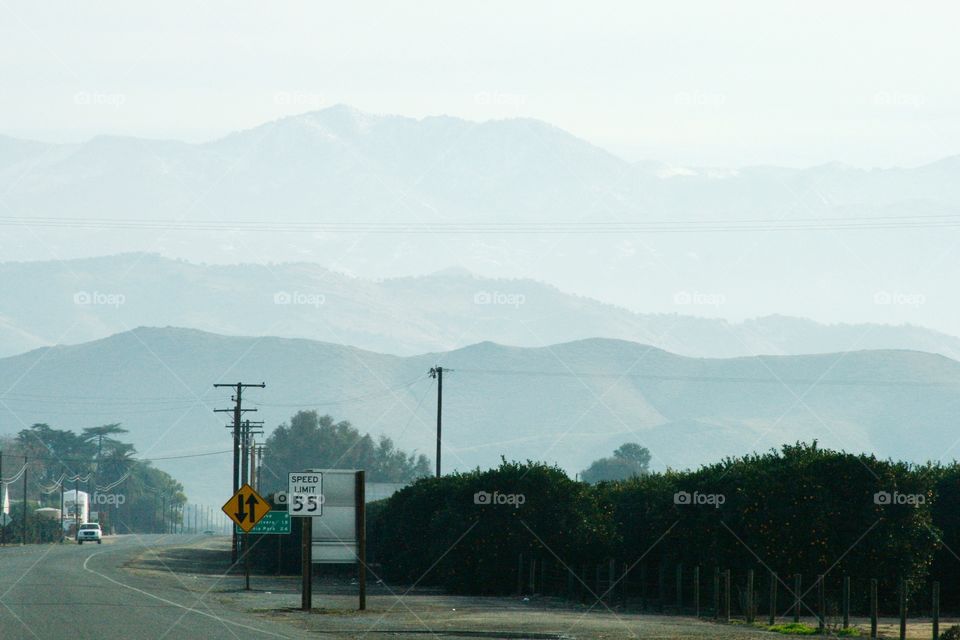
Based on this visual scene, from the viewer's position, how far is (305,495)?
35250 millimetres

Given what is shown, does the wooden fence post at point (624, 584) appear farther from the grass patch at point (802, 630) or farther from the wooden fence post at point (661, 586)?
the grass patch at point (802, 630)

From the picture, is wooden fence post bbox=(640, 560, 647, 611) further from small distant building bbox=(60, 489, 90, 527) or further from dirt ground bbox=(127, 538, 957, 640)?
small distant building bbox=(60, 489, 90, 527)

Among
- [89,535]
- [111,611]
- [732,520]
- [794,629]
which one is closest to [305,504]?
[111,611]

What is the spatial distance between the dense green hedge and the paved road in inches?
411

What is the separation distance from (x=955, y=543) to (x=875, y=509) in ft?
20.5

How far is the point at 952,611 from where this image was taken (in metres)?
43.0

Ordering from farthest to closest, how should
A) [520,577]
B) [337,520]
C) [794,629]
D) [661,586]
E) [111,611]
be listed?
[520,577] → [661,586] → [337,520] → [111,611] → [794,629]

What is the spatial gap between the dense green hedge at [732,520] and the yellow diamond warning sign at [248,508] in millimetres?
11615

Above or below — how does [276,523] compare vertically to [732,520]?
below

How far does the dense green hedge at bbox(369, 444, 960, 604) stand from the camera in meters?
39.9

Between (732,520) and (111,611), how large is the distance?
16534mm

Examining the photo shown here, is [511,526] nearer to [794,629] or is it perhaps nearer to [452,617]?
[452,617]

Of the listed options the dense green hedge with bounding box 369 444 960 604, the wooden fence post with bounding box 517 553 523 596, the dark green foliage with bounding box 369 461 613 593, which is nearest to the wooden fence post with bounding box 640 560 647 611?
the dense green hedge with bounding box 369 444 960 604

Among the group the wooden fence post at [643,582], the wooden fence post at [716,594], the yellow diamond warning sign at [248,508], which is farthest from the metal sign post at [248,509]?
the wooden fence post at [716,594]
